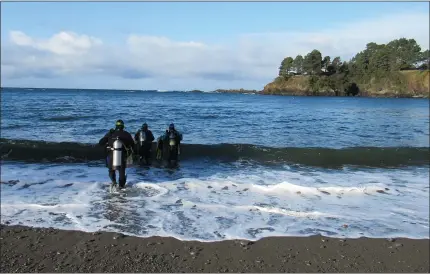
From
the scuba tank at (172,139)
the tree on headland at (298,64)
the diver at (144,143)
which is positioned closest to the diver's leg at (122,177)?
the diver at (144,143)

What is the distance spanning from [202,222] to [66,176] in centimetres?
615

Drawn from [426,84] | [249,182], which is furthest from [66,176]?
[426,84]

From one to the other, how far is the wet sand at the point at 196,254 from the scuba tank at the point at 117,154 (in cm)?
324

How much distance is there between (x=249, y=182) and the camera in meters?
11.7

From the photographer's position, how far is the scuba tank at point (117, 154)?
33.0 feet

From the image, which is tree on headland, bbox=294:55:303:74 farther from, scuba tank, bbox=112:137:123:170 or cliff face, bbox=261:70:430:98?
scuba tank, bbox=112:137:123:170

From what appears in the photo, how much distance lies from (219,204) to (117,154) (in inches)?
116

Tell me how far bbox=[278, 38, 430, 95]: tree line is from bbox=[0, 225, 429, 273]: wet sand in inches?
5020

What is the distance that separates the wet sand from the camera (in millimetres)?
5691

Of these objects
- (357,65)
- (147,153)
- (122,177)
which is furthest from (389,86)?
(122,177)

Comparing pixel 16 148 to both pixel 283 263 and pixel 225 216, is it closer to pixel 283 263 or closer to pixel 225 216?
pixel 225 216

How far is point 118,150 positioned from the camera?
10086 mm

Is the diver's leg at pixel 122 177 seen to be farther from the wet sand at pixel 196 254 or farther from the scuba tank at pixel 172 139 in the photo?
the scuba tank at pixel 172 139

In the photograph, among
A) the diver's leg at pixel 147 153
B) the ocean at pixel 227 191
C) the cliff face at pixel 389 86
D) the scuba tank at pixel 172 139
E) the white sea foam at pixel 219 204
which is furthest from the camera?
the cliff face at pixel 389 86
